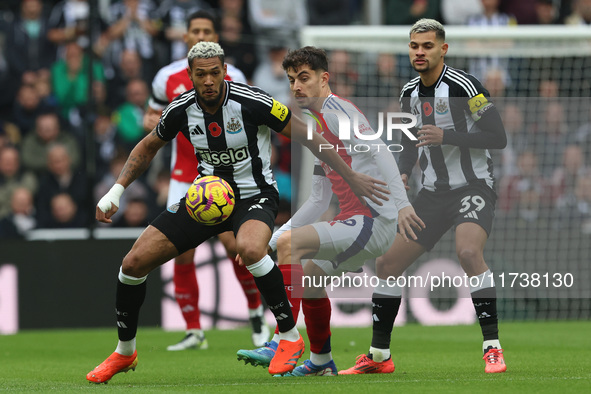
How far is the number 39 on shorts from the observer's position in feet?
20.8

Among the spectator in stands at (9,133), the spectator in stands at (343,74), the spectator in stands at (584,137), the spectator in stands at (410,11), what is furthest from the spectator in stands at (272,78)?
the spectator in stands at (584,137)

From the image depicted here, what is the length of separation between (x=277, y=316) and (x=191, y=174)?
281 cm

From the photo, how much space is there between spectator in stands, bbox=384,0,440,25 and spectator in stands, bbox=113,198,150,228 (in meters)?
4.34

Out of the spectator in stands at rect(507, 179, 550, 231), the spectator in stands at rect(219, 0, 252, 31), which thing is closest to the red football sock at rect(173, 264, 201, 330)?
the spectator in stands at rect(507, 179, 550, 231)

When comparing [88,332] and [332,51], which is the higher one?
[332,51]

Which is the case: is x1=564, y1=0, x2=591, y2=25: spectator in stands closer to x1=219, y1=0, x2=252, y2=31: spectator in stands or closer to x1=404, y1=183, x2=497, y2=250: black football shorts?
x1=219, y1=0, x2=252, y2=31: spectator in stands

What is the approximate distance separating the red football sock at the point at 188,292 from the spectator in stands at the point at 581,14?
715cm

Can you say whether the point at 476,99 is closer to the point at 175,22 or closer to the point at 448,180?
the point at 448,180

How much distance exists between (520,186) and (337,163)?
17.9 feet

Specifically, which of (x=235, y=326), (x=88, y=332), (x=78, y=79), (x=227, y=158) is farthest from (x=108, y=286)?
(x=227, y=158)

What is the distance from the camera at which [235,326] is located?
11055 millimetres

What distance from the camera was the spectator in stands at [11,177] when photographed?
11523 mm

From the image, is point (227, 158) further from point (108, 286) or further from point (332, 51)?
point (332, 51)

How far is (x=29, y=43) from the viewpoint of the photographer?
12352 millimetres
